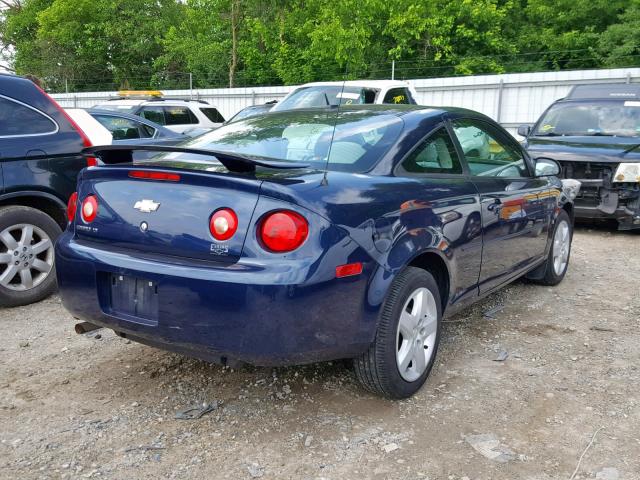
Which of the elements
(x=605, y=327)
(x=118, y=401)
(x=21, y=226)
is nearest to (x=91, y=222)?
(x=118, y=401)

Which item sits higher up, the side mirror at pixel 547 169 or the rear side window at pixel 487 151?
the rear side window at pixel 487 151

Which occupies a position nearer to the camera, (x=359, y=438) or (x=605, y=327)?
(x=359, y=438)

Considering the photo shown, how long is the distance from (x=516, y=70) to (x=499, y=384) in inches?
922

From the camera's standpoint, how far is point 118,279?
9.87ft

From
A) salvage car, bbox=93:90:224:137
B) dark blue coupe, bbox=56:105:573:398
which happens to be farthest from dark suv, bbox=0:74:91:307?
salvage car, bbox=93:90:224:137

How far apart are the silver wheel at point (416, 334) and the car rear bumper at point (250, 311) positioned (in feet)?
1.06

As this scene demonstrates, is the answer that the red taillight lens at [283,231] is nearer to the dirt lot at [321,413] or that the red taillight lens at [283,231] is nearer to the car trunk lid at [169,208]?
the car trunk lid at [169,208]

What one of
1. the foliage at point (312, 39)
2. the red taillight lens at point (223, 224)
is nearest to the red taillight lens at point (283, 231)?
the red taillight lens at point (223, 224)

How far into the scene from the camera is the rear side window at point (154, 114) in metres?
12.9

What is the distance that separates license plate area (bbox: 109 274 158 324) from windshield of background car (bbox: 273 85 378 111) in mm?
7392

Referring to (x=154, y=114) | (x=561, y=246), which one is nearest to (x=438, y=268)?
(x=561, y=246)

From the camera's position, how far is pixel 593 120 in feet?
28.8

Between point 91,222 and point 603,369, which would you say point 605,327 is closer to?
point 603,369

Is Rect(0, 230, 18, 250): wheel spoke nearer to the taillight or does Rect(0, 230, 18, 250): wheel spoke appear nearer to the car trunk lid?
the taillight
